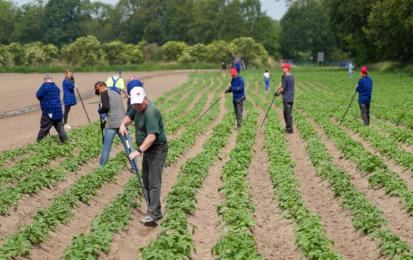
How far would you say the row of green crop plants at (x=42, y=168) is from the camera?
33.5 ft

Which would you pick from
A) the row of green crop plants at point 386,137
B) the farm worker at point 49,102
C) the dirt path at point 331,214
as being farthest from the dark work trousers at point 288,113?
the farm worker at point 49,102

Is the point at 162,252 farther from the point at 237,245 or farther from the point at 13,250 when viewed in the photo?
the point at 13,250

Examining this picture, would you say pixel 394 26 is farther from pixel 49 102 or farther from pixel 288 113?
pixel 49 102

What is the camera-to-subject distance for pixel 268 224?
9.14 metres

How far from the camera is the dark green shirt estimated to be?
8.69 meters

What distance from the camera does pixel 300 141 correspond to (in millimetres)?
16625

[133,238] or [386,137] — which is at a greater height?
[133,238]

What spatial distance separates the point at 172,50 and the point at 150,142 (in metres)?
92.7

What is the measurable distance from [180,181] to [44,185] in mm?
2528

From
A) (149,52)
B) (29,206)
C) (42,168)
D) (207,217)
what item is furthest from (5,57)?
(207,217)

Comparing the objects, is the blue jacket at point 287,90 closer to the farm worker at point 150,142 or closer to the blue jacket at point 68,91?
the blue jacket at point 68,91

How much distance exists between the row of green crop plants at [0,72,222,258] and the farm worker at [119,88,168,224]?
516mm

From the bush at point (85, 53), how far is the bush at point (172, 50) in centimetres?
1048

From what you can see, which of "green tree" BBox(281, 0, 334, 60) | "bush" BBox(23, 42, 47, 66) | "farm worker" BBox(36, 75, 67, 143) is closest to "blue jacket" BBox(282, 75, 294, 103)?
"farm worker" BBox(36, 75, 67, 143)
